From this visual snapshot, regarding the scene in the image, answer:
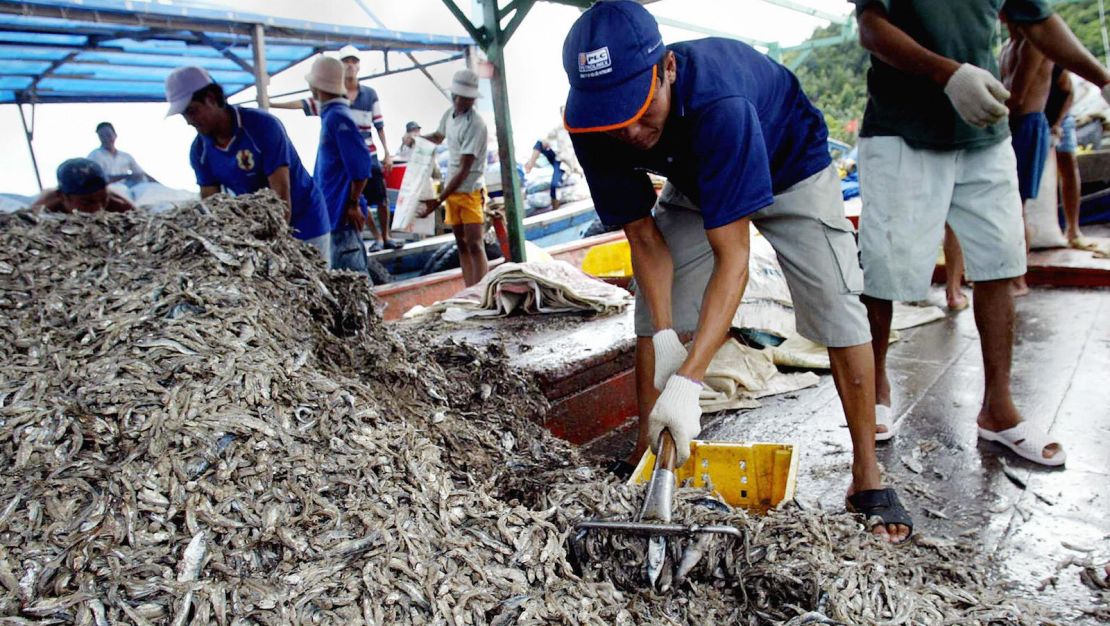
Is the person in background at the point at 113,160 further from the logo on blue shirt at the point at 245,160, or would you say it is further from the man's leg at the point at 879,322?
the man's leg at the point at 879,322

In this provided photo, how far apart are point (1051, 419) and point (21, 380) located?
3765mm

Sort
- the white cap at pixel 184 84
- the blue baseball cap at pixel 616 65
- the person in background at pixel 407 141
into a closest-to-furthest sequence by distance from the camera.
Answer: the blue baseball cap at pixel 616 65
the white cap at pixel 184 84
the person in background at pixel 407 141

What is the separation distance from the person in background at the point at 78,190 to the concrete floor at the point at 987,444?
2883mm

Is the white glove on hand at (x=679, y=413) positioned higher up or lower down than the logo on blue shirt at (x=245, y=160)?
lower down

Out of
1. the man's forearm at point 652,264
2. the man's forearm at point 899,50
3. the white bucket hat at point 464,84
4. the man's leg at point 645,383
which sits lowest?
the man's leg at point 645,383

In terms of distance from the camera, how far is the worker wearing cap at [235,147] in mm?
3670

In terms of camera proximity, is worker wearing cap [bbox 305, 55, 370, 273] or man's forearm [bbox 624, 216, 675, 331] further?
worker wearing cap [bbox 305, 55, 370, 273]

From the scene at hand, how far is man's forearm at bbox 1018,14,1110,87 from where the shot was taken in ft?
9.15

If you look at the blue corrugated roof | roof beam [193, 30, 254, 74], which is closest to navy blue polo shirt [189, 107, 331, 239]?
the blue corrugated roof

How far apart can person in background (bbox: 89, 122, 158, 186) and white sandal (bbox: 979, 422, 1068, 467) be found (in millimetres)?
9683

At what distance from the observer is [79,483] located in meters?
1.65

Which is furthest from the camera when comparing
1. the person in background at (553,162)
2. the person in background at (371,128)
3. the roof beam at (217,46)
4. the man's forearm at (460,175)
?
the person in background at (553,162)

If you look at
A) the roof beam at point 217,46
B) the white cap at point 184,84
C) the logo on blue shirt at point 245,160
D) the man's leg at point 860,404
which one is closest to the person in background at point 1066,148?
the man's leg at point 860,404

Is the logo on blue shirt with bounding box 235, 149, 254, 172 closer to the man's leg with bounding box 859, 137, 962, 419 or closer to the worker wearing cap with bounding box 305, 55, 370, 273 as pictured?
the worker wearing cap with bounding box 305, 55, 370, 273
